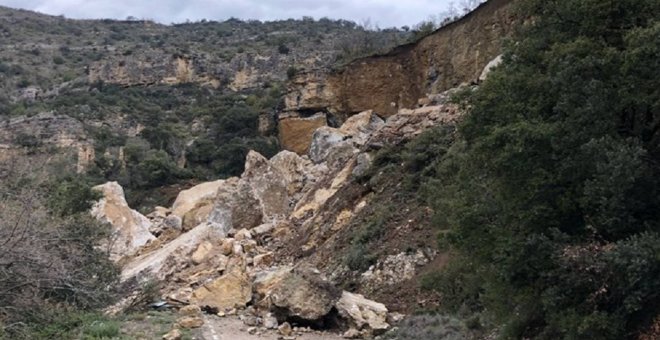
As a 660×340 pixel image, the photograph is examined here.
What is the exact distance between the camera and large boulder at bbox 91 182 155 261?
22.9 metres

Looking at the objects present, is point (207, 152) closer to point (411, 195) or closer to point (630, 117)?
point (411, 195)

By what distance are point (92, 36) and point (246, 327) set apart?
88.4 meters

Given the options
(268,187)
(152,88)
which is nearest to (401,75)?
(268,187)

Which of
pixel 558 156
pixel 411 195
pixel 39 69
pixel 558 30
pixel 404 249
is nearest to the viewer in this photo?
pixel 558 156

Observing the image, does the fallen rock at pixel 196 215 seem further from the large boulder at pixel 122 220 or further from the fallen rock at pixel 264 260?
the fallen rock at pixel 264 260

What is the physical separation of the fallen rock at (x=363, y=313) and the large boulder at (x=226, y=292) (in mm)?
2415

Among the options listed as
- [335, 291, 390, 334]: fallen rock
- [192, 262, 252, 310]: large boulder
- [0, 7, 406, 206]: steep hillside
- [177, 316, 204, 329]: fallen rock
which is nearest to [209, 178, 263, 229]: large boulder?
[0, 7, 406, 206]: steep hillside

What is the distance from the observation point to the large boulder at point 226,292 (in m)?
15.0

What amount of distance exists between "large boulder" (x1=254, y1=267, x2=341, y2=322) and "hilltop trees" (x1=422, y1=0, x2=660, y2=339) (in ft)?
14.8

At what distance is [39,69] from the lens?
74875 millimetres

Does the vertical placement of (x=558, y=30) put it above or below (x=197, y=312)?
above

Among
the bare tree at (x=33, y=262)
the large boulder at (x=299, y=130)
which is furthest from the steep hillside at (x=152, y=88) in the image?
the bare tree at (x=33, y=262)

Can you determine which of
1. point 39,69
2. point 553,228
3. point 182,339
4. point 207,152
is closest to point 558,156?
point 553,228

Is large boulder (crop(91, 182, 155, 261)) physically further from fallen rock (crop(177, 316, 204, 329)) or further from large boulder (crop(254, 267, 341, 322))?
large boulder (crop(254, 267, 341, 322))
